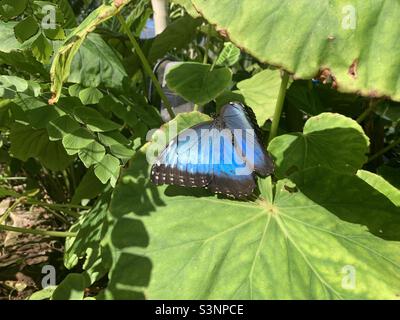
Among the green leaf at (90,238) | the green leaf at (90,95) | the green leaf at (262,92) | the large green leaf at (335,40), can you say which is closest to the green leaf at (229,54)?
the green leaf at (262,92)

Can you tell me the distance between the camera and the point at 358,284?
76cm

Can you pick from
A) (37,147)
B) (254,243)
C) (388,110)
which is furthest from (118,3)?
(388,110)

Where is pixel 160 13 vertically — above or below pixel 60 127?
above

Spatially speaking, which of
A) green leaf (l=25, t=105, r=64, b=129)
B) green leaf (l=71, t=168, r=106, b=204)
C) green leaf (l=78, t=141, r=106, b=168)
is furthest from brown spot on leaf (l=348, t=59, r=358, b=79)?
green leaf (l=71, t=168, r=106, b=204)

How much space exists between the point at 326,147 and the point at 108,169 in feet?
1.51

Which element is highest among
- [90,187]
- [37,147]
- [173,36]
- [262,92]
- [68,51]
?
[68,51]

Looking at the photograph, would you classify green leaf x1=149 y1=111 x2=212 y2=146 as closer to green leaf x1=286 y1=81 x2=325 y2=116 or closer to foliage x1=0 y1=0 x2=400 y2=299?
foliage x1=0 y1=0 x2=400 y2=299

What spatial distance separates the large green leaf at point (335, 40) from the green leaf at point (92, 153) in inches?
15.6

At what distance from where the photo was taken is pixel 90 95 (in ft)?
3.48

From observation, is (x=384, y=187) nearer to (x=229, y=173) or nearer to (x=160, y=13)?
(x=229, y=173)

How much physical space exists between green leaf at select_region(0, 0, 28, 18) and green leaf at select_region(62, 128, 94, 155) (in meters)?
0.25

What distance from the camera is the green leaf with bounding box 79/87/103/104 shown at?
3.42ft
